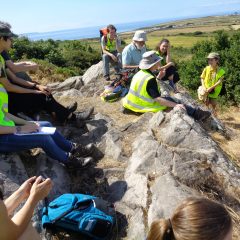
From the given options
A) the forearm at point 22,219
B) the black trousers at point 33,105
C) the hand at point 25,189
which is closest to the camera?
the forearm at point 22,219

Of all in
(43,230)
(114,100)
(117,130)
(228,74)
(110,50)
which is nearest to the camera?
(43,230)

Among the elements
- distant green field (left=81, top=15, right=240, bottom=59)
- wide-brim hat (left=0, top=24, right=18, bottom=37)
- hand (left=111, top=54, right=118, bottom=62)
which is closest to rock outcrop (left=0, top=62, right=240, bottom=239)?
wide-brim hat (left=0, top=24, right=18, bottom=37)

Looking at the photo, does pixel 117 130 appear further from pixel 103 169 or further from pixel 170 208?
pixel 170 208

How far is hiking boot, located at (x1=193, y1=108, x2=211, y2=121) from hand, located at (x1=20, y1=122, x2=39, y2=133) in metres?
3.67

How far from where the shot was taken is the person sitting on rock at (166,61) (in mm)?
9328

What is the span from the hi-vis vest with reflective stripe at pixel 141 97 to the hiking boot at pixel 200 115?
0.74 meters

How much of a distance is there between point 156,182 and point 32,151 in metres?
2.10

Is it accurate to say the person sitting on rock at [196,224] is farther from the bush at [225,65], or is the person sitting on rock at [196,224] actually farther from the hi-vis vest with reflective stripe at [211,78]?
the bush at [225,65]

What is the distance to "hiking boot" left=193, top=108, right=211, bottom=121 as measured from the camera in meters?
7.56

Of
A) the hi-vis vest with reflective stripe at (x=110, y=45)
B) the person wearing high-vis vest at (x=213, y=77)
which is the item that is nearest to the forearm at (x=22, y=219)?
the person wearing high-vis vest at (x=213, y=77)

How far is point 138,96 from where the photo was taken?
24.2 feet

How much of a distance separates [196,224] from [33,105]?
194 inches

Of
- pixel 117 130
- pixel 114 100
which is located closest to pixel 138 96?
pixel 117 130

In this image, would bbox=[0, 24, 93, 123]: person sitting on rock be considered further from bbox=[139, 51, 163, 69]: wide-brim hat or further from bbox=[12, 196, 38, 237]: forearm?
bbox=[12, 196, 38, 237]: forearm
